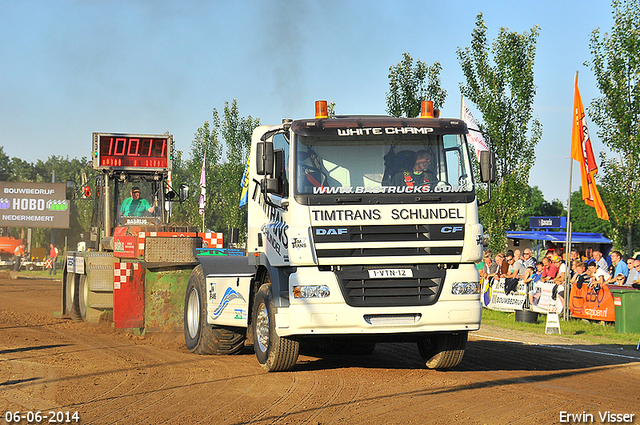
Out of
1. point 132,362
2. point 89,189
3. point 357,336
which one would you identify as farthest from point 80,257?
point 357,336

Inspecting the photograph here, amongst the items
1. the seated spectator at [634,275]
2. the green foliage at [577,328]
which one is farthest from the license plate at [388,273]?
the seated spectator at [634,275]

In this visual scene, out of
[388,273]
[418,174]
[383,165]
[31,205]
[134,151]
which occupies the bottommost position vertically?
[388,273]

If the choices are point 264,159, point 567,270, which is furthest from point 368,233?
point 567,270

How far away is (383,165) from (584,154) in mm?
11020

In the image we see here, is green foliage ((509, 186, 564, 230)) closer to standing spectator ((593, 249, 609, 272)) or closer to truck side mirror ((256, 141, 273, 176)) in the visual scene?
standing spectator ((593, 249, 609, 272))

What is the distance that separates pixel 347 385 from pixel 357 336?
72 cm

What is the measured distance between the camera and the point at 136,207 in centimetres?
1634

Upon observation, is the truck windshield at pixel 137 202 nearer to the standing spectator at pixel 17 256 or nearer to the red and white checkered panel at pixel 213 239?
the red and white checkered panel at pixel 213 239

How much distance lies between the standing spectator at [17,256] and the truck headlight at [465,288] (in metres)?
41.4

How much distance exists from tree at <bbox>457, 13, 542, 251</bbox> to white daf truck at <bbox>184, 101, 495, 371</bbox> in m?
20.2

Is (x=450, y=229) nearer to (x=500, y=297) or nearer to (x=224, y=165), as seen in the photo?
(x=500, y=297)

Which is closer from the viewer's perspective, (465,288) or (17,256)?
(465,288)

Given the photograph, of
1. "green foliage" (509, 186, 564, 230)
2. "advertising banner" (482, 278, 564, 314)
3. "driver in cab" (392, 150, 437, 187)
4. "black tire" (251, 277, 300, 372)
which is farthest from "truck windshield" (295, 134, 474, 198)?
"green foliage" (509, 186, 564, 230)

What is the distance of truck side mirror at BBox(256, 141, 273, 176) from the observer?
9.04 meters
